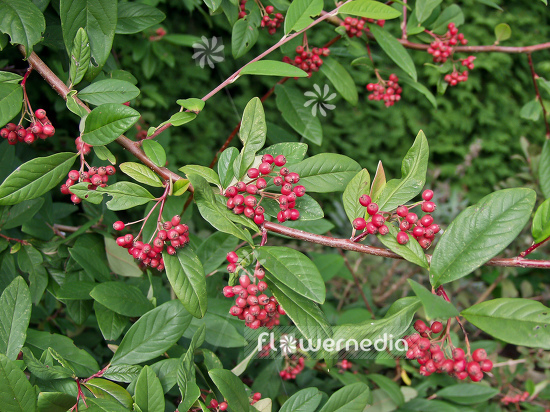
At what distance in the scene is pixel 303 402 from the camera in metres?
0.89

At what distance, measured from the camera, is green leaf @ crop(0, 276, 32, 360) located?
0.77 m

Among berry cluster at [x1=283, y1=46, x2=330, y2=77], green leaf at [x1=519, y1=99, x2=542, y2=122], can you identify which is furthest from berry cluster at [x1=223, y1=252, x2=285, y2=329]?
green leaf at [x1=519, y1=99, x2=542, y2=122]

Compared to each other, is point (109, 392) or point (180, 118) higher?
point (180, 118)

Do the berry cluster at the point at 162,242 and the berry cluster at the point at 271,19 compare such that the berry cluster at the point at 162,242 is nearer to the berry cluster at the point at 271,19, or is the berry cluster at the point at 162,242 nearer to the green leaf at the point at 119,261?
the green leaf at the point at 119,261

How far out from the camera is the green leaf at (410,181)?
801 mm

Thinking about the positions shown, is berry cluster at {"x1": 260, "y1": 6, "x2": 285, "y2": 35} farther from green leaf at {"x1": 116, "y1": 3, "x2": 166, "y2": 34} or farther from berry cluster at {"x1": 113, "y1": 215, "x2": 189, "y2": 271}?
berry cluster at {"x1": 113, "y1": 215, "x2": 189, "y2": 271}

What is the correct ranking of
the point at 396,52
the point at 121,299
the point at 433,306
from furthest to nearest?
the point at 396,52
the point at 121,299
the point at 433,306

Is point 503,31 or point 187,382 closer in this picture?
point 187,382

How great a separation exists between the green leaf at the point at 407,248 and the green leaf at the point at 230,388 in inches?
15.0

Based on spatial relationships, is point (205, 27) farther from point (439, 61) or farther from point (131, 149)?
point (131, 149)

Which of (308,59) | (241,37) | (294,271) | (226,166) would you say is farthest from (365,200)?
(308,59)

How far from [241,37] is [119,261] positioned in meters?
0.68

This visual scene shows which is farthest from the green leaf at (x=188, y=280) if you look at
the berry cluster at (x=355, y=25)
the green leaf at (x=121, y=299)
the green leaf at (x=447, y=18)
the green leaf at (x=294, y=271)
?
the green leaf at (x=447, y=18)

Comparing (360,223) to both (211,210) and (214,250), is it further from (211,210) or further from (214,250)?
(214,250)
